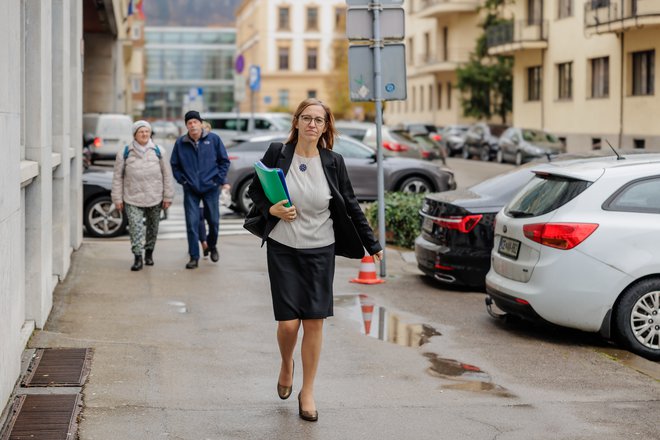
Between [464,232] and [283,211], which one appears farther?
[464,232]

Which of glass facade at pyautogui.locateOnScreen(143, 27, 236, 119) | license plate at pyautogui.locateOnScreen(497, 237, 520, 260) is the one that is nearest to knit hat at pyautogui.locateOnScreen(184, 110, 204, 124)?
license plate at pyautogui.locateOnScreen(497, 237, 520, 260)

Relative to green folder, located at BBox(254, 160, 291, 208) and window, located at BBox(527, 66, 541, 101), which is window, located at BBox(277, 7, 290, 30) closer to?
window, located at BBox(527, 66, 541, 101)

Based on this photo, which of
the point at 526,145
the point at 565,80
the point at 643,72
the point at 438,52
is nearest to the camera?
the point at 643,72

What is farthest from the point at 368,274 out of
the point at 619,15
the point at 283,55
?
the point at 283,55

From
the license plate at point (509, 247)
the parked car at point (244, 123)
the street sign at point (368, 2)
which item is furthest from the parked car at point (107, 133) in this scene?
the license plate at point (509, 247)

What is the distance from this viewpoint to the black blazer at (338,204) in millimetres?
6770

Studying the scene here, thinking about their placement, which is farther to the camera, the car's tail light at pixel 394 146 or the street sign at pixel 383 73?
the car's tail light at pixel 394 146

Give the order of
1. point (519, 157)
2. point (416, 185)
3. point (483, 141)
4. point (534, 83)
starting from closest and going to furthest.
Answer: point (416, 185), point (519, 157), point (483, 141), point (534, 83)

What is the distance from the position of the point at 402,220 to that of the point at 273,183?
9.21 metres

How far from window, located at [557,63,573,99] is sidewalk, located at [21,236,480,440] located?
34.6 m

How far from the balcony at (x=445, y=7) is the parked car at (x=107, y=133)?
35866 mm

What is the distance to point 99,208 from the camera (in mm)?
16703

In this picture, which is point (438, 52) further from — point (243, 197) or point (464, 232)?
point (464, 232)

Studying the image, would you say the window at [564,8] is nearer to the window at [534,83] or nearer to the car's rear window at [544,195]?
the window at [534,83]
